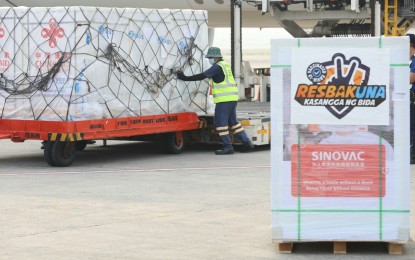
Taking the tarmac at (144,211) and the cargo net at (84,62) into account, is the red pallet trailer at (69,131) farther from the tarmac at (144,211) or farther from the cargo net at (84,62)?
the tarmac at (144,211)

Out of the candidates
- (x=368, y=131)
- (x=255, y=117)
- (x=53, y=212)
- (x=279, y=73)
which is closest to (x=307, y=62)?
(x=279, y=73)

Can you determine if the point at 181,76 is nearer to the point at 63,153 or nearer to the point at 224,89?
the point at 224,89

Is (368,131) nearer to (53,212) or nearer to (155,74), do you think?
(53,212)

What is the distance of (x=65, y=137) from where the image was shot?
42.1 ft

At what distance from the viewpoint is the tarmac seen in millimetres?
7090

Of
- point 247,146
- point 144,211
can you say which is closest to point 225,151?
point 247,146

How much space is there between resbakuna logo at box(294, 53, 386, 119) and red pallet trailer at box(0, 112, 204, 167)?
6.55 metres

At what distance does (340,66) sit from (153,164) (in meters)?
7.19

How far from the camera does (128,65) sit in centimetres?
1380

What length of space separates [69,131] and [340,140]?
6603mm

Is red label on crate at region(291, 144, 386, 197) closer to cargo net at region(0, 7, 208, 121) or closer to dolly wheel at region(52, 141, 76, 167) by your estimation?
cargo net at region(0, 7, 208, 121)

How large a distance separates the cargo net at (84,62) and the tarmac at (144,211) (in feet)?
2.85

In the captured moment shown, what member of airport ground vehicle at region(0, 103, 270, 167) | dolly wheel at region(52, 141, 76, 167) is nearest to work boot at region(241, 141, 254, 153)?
airport ground vehicle at region(0, 103, 270, 167)

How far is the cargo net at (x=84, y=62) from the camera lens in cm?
1302
